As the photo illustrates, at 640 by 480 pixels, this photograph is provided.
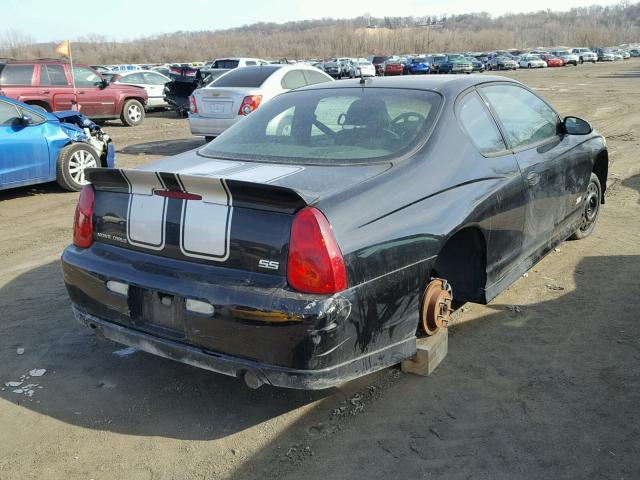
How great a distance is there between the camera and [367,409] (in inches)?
126

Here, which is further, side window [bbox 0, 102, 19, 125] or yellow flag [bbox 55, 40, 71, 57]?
yellow flag [bbox 55, 40, 71, 57]

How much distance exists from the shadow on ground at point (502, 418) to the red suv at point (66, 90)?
1296 centimetres

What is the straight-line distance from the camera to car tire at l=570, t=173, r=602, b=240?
219 inches

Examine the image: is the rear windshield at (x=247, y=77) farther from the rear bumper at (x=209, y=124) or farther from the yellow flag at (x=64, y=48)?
the yellow flag at (x=64, y=48)

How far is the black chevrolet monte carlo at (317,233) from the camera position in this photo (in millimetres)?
2705

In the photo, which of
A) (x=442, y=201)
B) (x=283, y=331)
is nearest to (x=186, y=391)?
(x=283, y=331)

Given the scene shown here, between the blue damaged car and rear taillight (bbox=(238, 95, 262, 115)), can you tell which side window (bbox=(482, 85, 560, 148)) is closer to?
the blue damaged car

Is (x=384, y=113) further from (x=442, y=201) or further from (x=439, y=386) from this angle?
(x=439, y=386)

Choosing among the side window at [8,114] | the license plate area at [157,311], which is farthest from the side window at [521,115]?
the side window at [8,114]

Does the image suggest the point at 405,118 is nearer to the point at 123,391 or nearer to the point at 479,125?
the point at 479,125

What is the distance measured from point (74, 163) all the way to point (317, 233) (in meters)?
6.60

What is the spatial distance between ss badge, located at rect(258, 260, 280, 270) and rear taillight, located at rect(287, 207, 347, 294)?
6cm

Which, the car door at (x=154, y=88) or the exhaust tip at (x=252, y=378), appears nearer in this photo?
the exhaust tip at (x=252, y=378)

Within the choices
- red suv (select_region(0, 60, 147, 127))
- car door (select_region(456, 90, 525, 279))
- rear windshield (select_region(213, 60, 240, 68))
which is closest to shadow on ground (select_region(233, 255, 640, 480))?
car door (select_region(456, 90, 525, 279))
